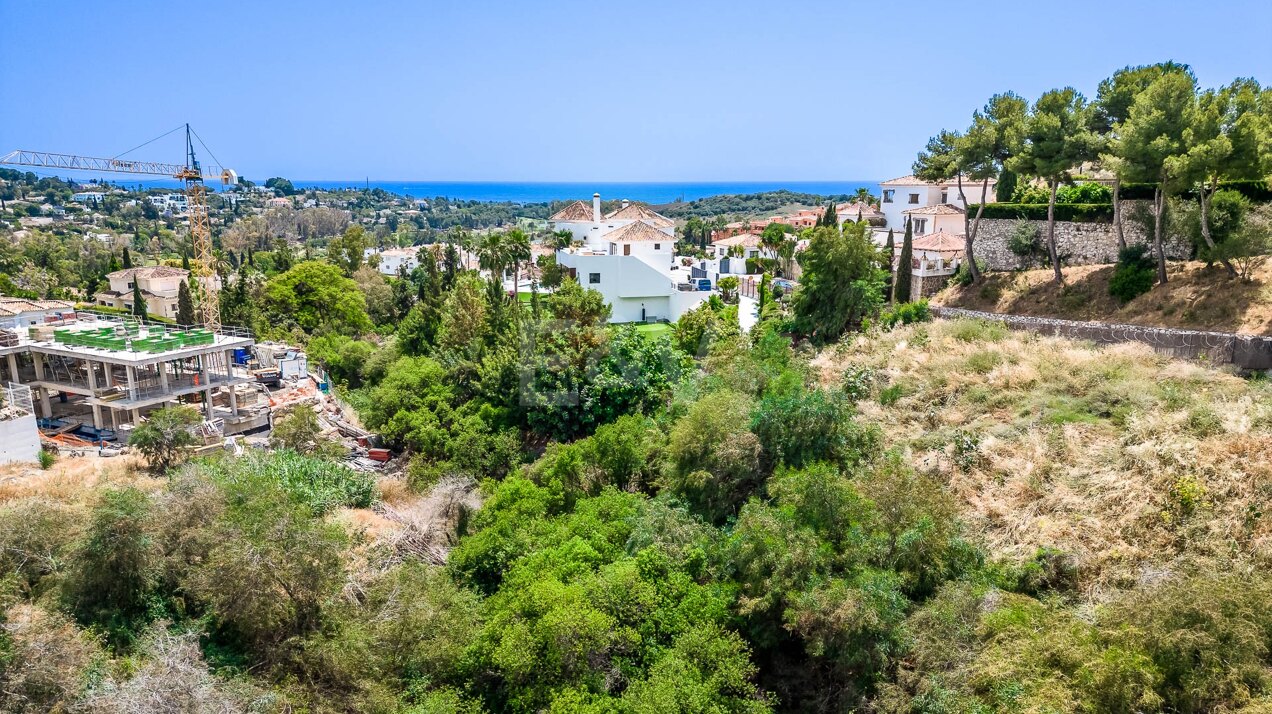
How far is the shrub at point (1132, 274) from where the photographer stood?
24.3 metres

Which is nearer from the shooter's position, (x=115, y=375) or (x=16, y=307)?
(x=115, y=375)

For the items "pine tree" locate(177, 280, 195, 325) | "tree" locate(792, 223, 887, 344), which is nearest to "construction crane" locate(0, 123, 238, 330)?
"pine tree" locate(177, 280, 195, 325)

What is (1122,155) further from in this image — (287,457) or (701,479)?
(287,457)

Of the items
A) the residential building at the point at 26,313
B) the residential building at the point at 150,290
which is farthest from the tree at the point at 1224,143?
the residential building at the point at 150,290

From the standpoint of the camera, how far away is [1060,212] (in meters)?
29.6

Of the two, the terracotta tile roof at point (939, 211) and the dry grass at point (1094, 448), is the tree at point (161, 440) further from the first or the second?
the terracotta tile roof at point (939, 211)

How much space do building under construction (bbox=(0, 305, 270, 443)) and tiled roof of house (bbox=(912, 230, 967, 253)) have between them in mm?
31017

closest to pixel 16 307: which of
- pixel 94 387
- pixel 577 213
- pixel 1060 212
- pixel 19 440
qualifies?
pixel 94 387

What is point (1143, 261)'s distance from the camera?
996 inches

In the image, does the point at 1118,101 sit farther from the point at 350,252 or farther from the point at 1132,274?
the point at 350,252

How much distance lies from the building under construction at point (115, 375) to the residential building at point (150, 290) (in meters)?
26.9

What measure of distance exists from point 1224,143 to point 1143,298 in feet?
17.1

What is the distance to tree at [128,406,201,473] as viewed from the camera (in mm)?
23859

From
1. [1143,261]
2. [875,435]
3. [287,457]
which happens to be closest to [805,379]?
[875,435]
